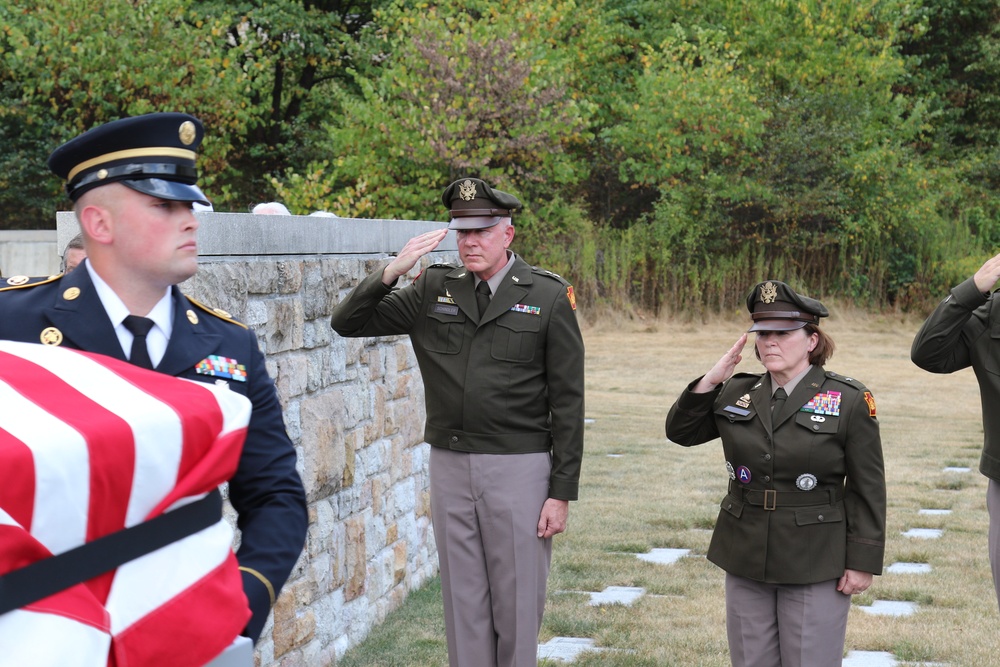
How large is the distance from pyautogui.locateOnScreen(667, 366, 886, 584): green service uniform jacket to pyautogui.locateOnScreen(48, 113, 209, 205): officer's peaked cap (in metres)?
2.81

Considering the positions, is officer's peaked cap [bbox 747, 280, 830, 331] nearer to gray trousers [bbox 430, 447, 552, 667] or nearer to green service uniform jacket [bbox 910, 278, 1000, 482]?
green service uniform jacket [bbox 910, 278, 1000, 482]

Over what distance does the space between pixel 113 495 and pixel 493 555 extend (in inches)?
133

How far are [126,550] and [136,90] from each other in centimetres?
2080

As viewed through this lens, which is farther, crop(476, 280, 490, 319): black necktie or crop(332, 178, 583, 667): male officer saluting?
crop(476, 280, 490, 319): black necktie

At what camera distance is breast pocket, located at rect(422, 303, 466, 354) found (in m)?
5.22

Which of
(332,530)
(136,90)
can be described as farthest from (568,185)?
(332,530)

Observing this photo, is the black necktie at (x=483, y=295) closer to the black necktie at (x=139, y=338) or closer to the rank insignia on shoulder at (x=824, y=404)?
the rank insignia on shoulder at (x=824, y=404)

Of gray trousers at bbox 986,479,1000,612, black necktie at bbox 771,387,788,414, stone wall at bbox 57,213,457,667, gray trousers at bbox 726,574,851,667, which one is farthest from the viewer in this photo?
stone wall at bbox 57,213,457,667

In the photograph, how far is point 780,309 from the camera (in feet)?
15.1

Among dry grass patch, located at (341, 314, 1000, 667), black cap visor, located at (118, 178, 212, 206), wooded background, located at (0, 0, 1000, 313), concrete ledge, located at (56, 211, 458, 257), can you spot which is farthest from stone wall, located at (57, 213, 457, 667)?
wooded background, located at (0, 0, 1000, 313)

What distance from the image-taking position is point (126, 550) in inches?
73.7

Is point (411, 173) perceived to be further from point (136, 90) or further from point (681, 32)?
point (681, 32)

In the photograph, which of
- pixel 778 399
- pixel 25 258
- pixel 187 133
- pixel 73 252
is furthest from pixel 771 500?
pixel 25 258

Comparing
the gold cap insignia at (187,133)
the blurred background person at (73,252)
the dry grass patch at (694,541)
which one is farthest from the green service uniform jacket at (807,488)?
A: the gold cap insignia at (187,133)
